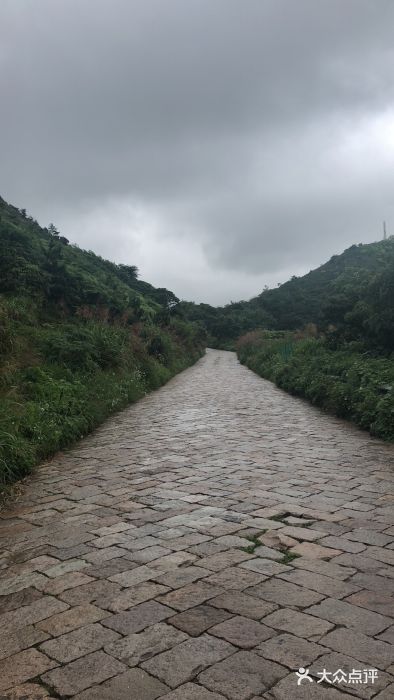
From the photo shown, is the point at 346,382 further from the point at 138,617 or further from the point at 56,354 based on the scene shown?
the point at 138,617

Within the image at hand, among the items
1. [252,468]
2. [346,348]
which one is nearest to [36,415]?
[252,468]

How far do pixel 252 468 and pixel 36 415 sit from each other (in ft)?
11.9

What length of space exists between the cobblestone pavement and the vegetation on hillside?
109 centimetres

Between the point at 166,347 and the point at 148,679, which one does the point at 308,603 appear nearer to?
the point at 148,679

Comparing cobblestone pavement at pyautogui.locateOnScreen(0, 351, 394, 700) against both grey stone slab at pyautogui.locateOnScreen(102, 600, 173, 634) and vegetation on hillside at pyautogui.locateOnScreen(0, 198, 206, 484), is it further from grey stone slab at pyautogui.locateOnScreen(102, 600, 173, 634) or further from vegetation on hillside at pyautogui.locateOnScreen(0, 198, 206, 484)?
vegetation on hillside at pyautogui.locateOnScreen(0, 198, 206, 484)

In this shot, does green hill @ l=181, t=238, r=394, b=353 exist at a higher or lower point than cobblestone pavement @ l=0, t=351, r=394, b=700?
higher

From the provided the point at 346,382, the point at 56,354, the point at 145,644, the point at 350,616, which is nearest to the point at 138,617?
the point at 145,644

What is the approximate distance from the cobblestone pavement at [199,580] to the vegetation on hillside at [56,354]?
109 centimetres

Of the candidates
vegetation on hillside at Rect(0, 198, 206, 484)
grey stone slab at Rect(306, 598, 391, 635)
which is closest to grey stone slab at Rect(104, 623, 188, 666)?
grey stone slab at Rect(306, 598, 391, 635)

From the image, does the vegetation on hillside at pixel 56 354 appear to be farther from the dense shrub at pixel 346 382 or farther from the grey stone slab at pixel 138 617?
the dense shrub at pixel 346 382

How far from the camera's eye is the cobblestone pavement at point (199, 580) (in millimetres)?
2477

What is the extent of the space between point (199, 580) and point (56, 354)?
960 cm

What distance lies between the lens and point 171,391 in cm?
1764

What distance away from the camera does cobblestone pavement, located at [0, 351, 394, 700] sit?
8.13 feet
